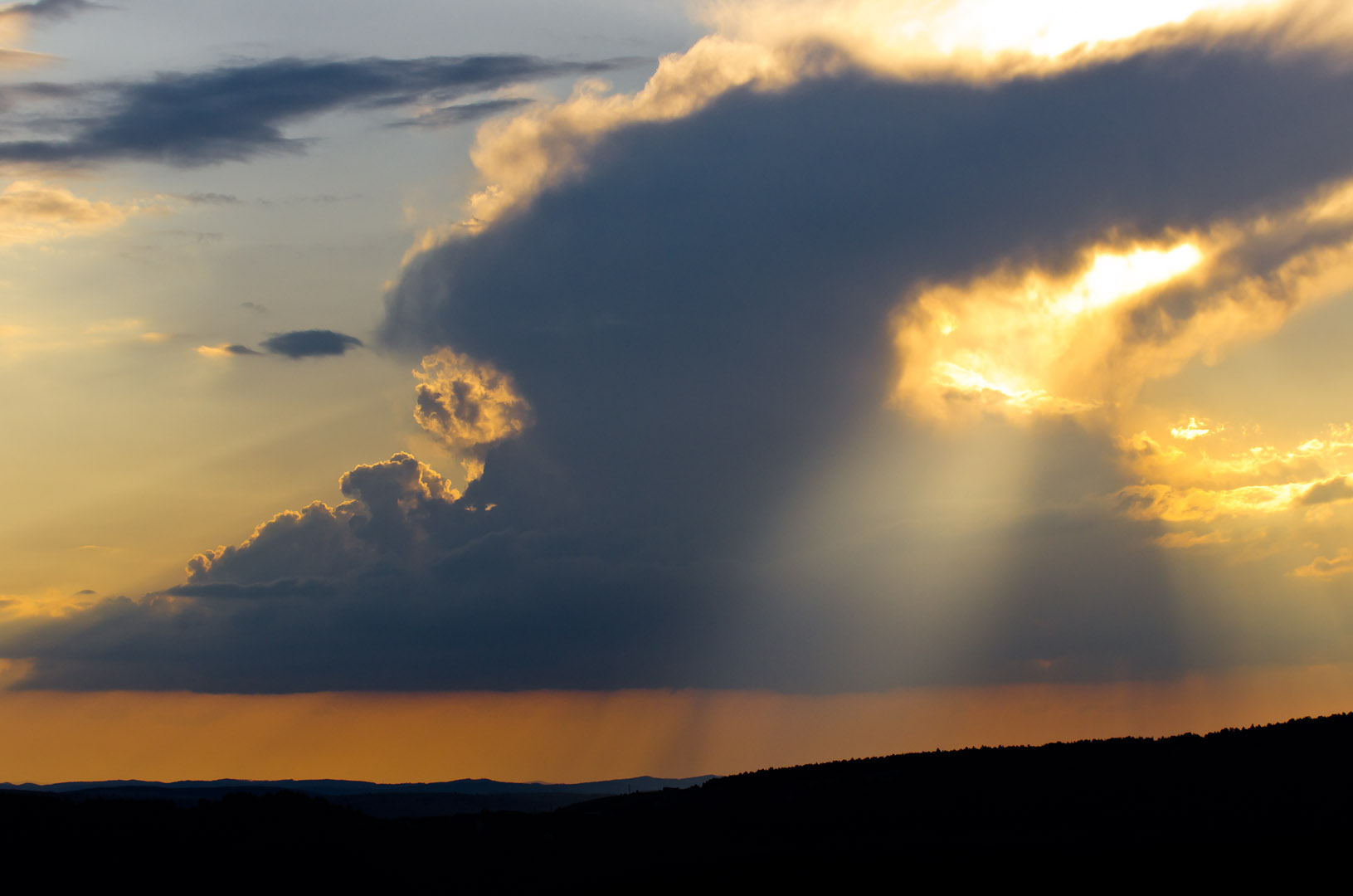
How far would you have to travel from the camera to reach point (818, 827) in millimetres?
75812

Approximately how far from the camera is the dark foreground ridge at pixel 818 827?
6469 centimetres

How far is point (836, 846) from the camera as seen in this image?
228 ft

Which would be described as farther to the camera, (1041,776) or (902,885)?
(1041,776)

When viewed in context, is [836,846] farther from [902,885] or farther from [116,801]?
[116,801]

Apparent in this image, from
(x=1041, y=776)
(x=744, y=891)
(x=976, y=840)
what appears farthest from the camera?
(x=1041, y=776)

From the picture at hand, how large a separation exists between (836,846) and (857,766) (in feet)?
75.3

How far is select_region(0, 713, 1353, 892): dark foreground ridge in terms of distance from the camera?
212 feet

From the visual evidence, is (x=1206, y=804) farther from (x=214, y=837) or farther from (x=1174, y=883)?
(x=214, y=837)

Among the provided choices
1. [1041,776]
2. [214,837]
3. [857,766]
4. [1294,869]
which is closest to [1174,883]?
[1294,869]

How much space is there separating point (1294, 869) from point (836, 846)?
2267 centimetres

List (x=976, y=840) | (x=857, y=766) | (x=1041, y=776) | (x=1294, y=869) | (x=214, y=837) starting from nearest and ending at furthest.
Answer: (x=1294, y=869) → (x=976, y=840) → (x=214, y=837) → (x=1041, y=776) → (x=857, y=766)

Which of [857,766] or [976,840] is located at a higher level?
[857,766]

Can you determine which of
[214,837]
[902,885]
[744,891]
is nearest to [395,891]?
[214,837]

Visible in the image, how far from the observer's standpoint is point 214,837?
245ft
